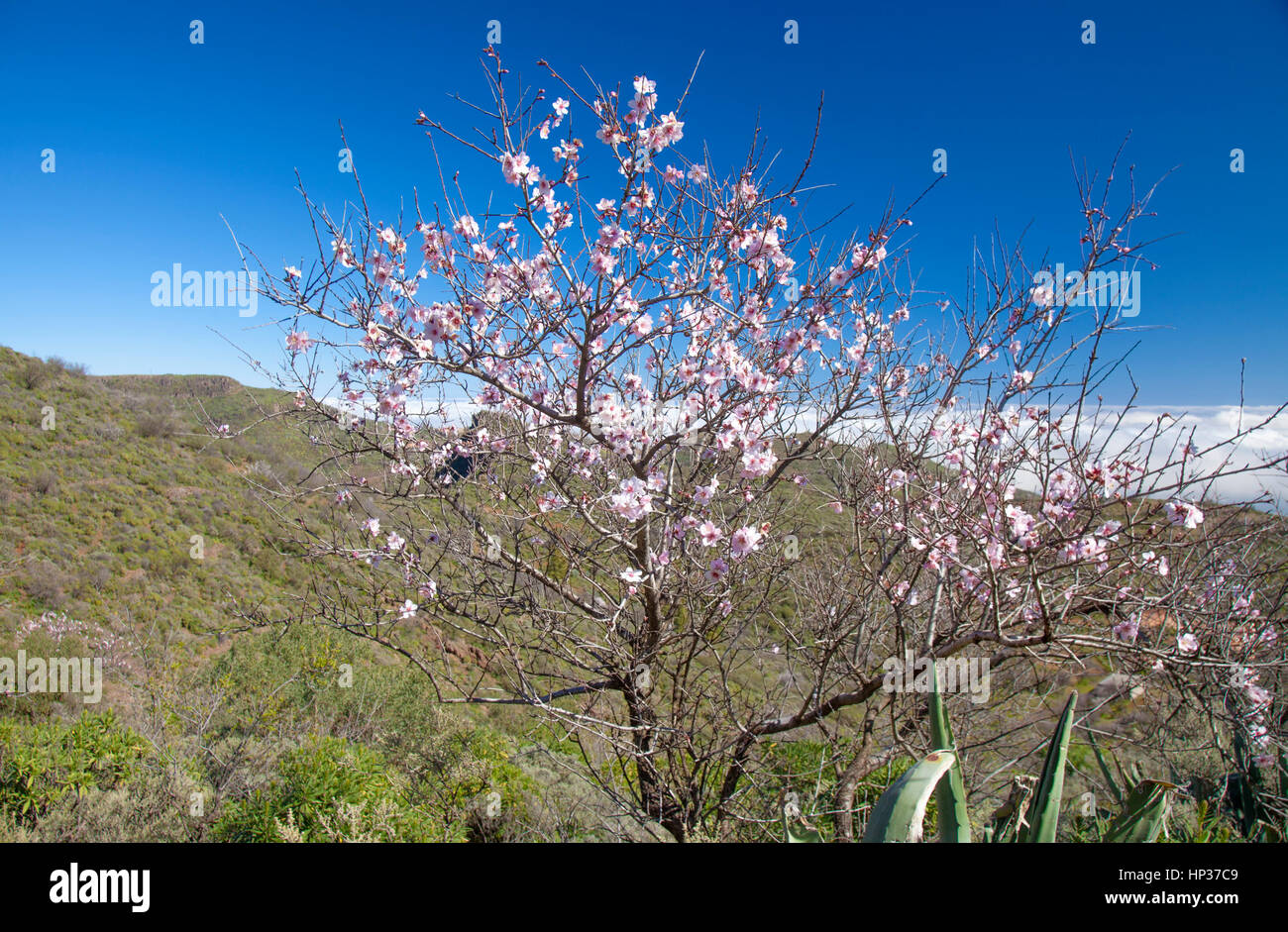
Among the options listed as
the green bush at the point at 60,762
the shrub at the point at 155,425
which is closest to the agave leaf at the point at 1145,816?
the green bush at the point at 60,762

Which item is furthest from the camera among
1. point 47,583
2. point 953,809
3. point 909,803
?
point 47,583

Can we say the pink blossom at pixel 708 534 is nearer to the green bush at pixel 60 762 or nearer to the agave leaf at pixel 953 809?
the agave leaf at pixel 953 809

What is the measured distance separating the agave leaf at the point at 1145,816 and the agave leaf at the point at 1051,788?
45cm

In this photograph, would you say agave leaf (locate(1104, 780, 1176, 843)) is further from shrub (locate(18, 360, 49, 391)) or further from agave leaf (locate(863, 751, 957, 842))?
shrub (locate(18, 360, 49, 391))

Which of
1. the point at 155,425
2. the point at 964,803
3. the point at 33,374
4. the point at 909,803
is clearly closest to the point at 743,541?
the point at 964,803

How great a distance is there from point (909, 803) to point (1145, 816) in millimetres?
1160

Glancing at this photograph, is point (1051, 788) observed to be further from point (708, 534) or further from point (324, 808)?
point (324, 808)

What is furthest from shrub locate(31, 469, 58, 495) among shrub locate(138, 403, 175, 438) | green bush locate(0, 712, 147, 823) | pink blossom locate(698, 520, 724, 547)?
pink blossom locate(698, 520, 724, 547)

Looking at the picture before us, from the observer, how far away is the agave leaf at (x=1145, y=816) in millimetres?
1861

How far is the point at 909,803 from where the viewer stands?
1.41 m
